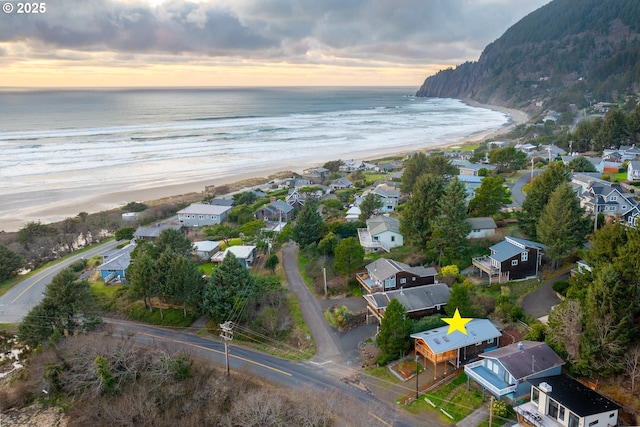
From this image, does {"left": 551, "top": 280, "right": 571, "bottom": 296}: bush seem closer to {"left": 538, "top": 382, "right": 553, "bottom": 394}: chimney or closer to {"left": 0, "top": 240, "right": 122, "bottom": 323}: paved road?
{"left": 538, "top": 382, "right": 553, "bottom": 394}: chimney

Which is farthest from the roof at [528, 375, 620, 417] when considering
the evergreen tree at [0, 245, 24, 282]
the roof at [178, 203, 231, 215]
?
the evergreen tree at [0, 245, 24, 282]

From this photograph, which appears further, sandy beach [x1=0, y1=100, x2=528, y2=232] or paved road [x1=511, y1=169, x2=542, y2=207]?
sandy beach [x1=0, y1=100, x2=528, y2=232]

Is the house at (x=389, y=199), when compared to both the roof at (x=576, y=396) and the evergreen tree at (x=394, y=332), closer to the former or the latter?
the evergreen tree at (x=394, y=332)

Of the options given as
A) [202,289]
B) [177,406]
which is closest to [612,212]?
[202,289]

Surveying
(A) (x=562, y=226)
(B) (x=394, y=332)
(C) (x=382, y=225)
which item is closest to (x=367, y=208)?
(C) (x=382, y=225)

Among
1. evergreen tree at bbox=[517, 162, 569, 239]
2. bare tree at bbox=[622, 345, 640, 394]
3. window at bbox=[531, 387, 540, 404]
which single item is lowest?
window at bbox=[531, 387, 540, 404]

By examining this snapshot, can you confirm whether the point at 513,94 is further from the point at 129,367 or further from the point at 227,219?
the point at 129,367

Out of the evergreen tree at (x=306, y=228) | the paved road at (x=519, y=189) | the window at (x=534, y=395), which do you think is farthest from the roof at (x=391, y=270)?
the paved road at (x=519, y=189)
